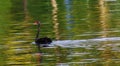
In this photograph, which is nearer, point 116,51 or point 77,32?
point 116,51

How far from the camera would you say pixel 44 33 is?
87.8 ft

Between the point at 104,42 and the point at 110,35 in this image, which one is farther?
the point at 110,35

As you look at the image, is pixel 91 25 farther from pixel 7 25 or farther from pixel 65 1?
pixel 65 1

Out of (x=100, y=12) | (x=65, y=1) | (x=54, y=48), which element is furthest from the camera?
(x=65, y=1)

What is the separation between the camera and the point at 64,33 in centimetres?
2583

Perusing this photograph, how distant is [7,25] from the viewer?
3031 centimetres

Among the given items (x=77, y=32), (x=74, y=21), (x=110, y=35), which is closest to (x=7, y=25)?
(x=74, y=21)

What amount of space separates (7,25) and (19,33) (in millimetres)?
4206

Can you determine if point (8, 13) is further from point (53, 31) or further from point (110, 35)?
point (110, 35)

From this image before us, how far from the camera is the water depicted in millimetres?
19688

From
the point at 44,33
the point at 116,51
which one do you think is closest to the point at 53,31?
the point at 44,33

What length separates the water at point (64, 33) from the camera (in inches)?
775

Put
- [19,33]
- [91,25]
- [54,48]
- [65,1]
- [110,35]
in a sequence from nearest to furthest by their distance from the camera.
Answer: [54,48] < [110,35] < [19,33] < [91,25] < [65,1]

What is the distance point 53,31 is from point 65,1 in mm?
16061
